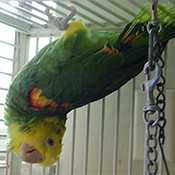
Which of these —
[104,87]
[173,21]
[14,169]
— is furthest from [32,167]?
[173,21]

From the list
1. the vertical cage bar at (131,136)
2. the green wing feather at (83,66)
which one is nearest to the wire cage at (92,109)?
the vertical cage bar at (131,136)

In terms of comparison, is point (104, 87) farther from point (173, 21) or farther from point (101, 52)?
point (173, 21)

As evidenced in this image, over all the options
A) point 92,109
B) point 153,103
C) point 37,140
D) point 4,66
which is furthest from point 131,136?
point 153,103

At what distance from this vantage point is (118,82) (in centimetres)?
80

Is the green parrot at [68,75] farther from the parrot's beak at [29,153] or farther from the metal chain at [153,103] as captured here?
the metal chain at [153,103]

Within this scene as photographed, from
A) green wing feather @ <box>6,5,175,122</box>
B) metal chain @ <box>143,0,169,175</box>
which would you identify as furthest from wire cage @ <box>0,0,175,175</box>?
metal chain @ <box>143,0,169,175</box>

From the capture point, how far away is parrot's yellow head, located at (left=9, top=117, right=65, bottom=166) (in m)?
0.80

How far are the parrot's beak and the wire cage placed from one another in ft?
0.69

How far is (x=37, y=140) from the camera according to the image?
2.63 ft

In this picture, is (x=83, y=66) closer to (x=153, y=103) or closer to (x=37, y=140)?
(x=37, y=140)

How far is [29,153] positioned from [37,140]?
30 millimetres

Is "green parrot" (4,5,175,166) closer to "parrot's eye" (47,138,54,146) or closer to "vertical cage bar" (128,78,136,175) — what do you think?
"parrot's eye" (47,138,54,146)

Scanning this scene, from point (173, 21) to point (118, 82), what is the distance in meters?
0.16

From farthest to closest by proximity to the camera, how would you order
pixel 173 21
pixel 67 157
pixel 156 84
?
pixel 67 157 < pixel 173 21 < pixel 156 84
